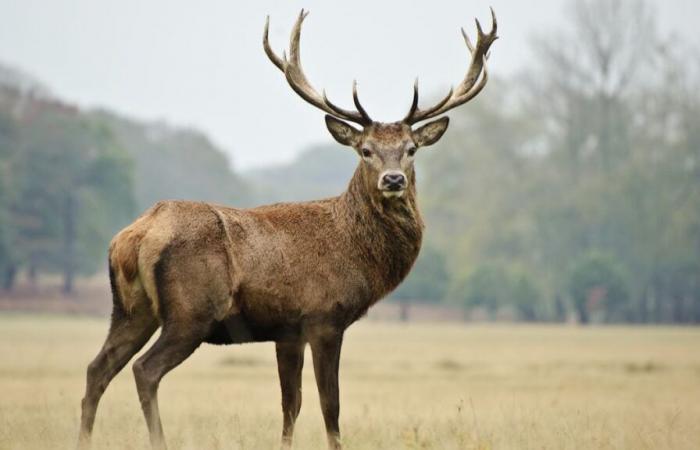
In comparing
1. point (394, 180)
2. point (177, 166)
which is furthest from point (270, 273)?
point (177, 166)

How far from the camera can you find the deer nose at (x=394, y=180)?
34.9ft

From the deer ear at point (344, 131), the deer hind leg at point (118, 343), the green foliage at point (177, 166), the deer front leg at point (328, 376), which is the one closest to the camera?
the deer hind leg at point (118, 343)

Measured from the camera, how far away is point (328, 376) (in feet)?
33.6

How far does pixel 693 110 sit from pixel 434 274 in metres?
16.7

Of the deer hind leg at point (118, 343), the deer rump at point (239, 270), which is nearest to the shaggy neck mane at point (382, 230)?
the deer rump at point (239, 270)

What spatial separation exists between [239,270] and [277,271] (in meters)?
0.38

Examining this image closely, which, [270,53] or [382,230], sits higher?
[270,53]

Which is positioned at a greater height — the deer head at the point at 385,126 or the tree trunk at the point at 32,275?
the deer head at the point at 385,126

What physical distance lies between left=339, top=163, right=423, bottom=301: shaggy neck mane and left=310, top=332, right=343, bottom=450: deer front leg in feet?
2.48

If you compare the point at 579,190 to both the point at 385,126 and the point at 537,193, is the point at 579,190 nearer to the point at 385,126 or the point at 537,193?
the point at 537,193

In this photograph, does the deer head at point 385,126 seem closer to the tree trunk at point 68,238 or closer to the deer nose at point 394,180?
the deer nose at point 394,180

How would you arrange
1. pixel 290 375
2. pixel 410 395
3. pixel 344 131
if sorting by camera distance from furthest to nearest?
pixel 410 395
pixel 344 131
pixel 290 375

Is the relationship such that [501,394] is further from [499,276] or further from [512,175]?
[512,175]

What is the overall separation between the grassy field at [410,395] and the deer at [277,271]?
2.19 ft
